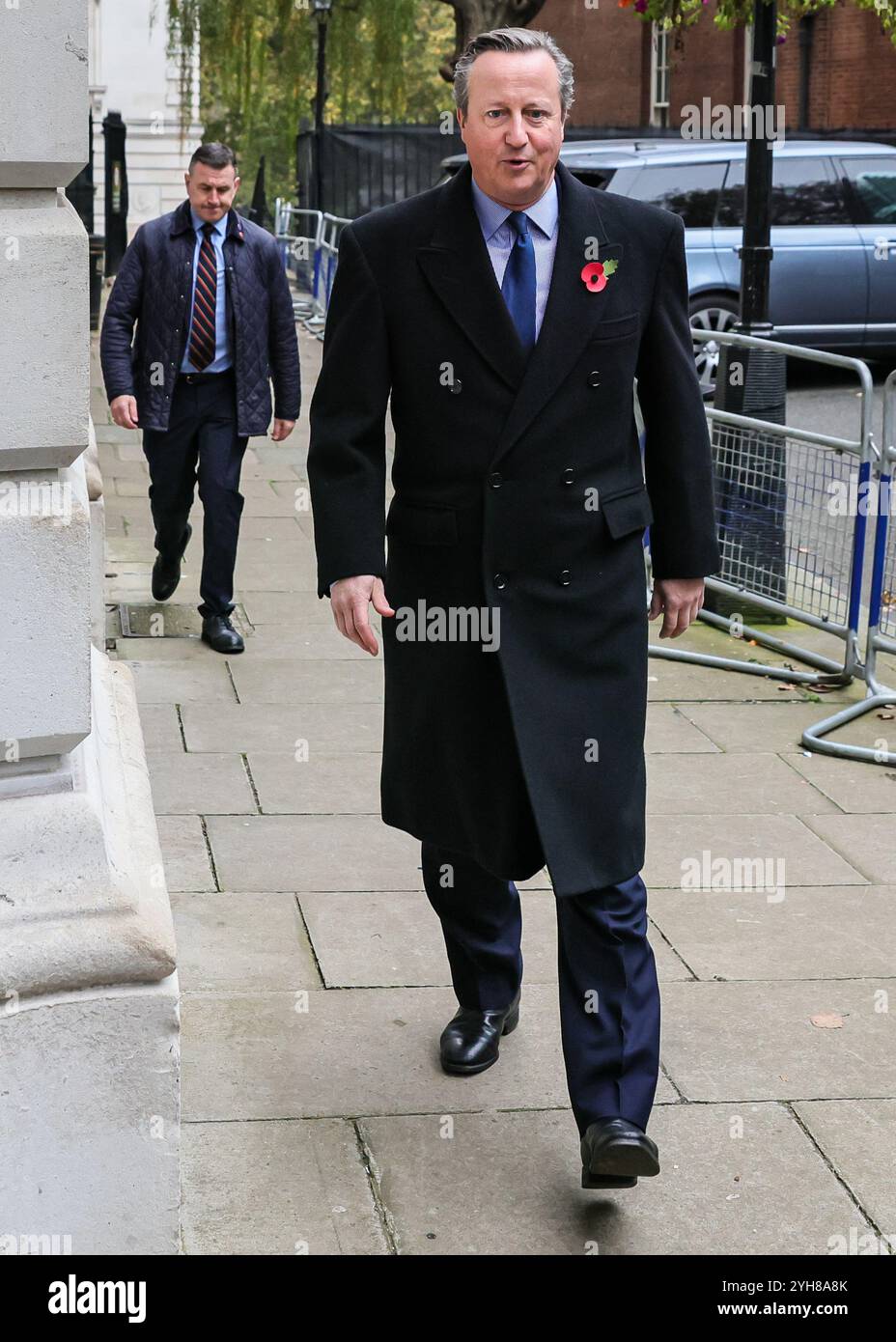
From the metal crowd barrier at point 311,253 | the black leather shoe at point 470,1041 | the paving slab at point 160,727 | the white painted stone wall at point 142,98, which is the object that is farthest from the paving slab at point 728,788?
the white painted stone wall at point 142,98

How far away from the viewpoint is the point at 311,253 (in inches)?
877

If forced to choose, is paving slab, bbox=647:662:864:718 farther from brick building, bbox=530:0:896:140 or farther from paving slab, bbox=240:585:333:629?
brick building, bbox=530:0:896:140

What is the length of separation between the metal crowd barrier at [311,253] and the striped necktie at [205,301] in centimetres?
1083

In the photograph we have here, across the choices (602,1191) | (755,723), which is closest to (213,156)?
(755,723)

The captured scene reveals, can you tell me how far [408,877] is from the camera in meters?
Result: 5.07

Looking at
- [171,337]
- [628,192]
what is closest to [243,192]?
[628,192]

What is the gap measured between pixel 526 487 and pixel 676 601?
1.38 ft

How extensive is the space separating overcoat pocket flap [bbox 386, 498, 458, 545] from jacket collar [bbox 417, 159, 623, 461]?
0.19 metres

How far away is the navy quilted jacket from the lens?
741cm

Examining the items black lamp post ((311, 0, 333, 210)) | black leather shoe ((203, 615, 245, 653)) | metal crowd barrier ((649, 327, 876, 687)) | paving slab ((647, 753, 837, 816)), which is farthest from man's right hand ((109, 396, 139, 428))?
black lamp post ((311, 0, 333, 210))

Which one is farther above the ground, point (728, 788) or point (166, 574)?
point (166, 574)

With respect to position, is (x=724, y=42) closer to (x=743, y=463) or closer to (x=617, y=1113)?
(x=743, y=463)

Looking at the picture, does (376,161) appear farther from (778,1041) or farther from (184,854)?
(778,1041)

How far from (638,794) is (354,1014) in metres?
1.08
